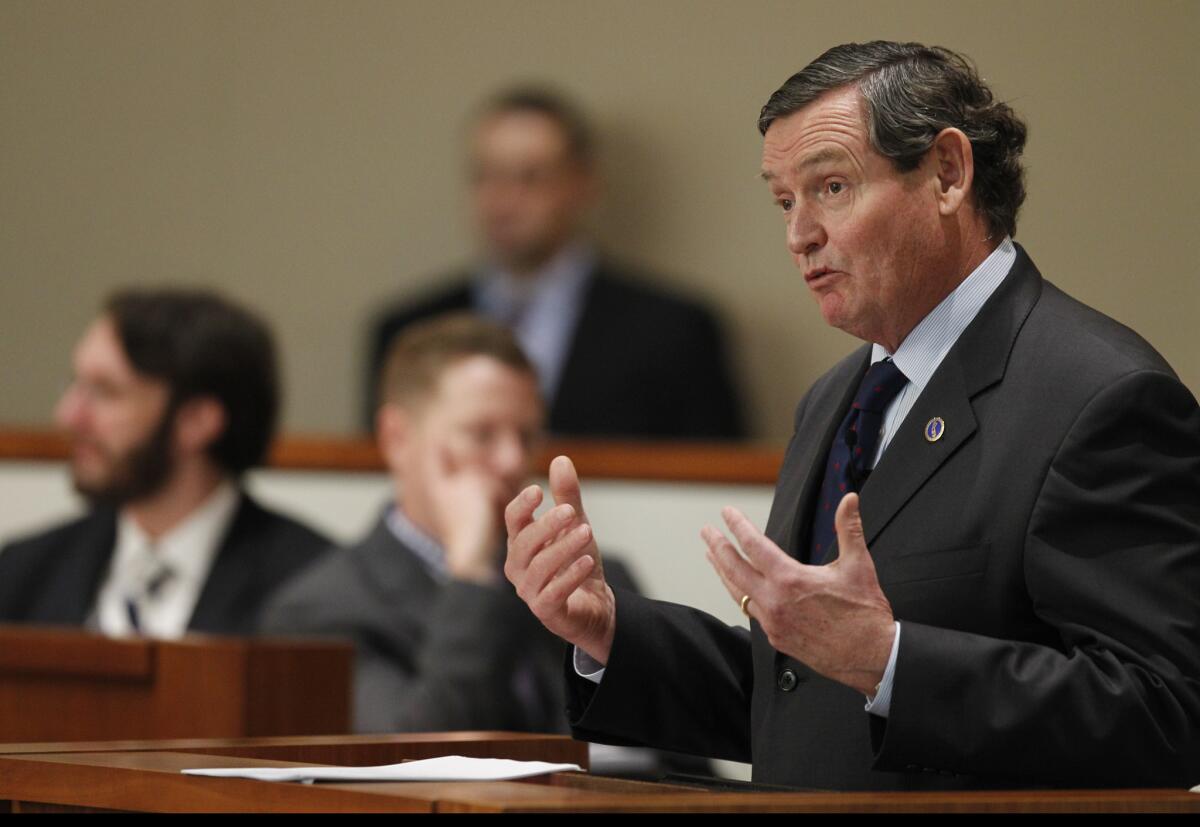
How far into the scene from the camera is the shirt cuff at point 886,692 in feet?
6.42

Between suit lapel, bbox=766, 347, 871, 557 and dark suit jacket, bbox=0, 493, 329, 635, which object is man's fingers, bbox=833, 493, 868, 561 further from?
dark suit jacket, bbox=0, 493, 329, 635

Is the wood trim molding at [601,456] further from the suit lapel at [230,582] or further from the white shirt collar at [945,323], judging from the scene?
the white shirt collar at [945,323]

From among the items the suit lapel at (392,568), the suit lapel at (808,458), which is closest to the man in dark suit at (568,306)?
the suit lapel at (392,568)

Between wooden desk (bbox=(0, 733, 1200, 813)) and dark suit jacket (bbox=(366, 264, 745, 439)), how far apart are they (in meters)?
4.31

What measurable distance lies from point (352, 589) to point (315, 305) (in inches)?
129

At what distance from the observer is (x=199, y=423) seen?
524 centimetres

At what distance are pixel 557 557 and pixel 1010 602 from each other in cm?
47

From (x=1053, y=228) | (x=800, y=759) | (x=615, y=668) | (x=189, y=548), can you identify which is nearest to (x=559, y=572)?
(x=615, y=668)

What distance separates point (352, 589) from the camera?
441 centimetres

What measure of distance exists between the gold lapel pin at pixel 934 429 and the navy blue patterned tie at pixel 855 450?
115mm

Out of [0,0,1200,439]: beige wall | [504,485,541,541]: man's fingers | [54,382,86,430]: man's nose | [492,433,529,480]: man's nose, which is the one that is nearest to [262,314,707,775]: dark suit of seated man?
[492,433,529,480]: man's nose

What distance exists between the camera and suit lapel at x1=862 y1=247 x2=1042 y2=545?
219 cm

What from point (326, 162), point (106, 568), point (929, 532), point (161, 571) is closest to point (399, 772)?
point (929, 532)

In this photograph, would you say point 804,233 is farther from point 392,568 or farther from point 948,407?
point 392,568
